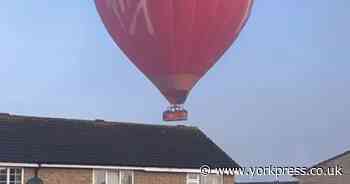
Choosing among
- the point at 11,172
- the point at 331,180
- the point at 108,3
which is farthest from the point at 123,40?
the point at 331,180

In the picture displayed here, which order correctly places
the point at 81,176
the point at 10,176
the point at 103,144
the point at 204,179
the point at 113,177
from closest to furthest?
the point at 10,176
the point at 81,176
the point at 113,177
the point at 103,144
the point at 204,179

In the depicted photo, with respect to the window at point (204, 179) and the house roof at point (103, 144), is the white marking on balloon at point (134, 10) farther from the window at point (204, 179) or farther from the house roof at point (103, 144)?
the window at point (204, 179)

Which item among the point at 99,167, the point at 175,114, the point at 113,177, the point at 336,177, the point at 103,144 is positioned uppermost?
the point at 103,144

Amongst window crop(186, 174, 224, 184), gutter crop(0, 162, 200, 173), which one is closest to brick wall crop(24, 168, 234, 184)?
gutter crop(0, 162, 200, 173)

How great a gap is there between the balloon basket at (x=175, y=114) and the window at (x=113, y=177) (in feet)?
64.0

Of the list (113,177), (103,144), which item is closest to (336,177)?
(103,144)

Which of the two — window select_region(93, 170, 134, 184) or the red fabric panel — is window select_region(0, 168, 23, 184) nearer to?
window select_region(93, 170, 134, 184)

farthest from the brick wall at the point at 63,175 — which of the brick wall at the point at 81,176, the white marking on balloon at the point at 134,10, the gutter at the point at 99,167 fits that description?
the white marking on balloon at the point at 134,10

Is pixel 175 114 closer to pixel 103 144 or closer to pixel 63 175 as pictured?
pixel 63 175

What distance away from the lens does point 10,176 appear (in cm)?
3428

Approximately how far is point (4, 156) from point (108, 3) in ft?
61.8

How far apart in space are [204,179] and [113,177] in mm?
4715

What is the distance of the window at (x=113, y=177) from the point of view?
120 ft

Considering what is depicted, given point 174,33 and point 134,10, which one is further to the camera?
point 174,33
